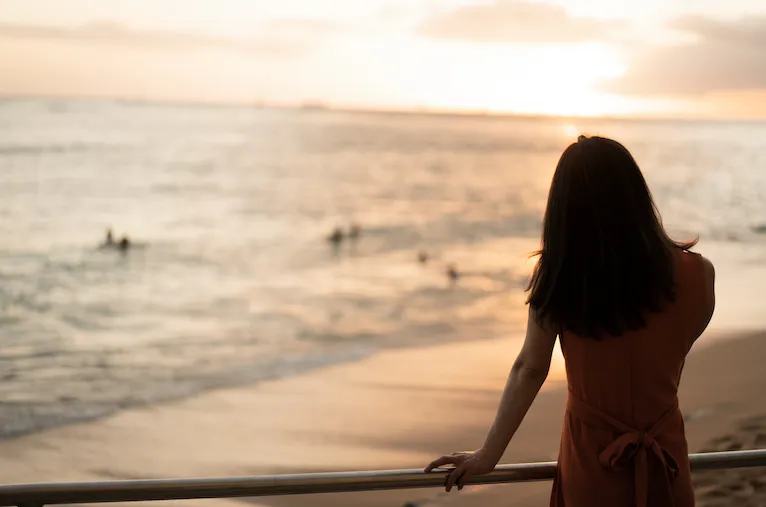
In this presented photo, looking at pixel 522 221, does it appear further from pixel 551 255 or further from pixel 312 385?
pixel 551 255

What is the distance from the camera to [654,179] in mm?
54719

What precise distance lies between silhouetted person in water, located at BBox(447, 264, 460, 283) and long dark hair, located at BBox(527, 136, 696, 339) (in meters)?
17.8

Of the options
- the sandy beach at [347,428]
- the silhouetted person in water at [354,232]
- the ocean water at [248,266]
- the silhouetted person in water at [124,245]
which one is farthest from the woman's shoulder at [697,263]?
the silhouetted person in water at [354,232]

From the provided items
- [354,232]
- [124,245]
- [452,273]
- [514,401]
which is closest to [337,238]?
[354,232]

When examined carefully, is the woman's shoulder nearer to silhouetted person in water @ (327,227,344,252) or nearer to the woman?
the woman

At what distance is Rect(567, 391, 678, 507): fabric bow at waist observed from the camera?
1726 millimetres

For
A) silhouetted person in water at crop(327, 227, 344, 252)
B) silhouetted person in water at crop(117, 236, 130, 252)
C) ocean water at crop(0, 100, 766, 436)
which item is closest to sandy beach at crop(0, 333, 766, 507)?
ocean water at crop(0, 100, 766, 436)

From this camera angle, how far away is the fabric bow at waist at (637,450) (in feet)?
5.66

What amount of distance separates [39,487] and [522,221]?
32661 millimetres

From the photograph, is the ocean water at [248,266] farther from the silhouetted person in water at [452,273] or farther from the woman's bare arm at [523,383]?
the woman's bare arm at [523,383]

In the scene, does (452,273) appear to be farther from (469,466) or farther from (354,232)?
(469,466)

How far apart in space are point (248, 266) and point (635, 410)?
21.9 meters

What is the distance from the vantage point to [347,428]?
8797 mm

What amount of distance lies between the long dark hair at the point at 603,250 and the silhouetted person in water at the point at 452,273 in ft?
58.3
